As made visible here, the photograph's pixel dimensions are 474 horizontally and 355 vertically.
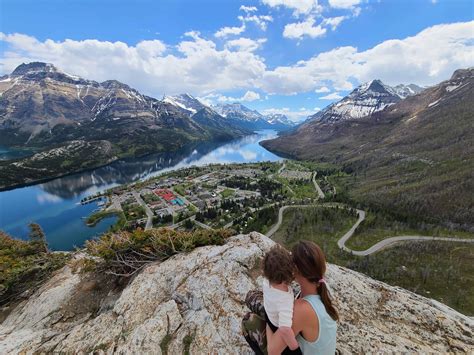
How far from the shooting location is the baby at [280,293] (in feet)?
14.5

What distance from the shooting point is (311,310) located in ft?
14.6

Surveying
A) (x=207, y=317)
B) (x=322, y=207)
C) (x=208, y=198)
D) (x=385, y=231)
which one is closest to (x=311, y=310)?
(x=207, y=317)

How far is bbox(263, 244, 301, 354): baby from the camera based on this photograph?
14.5ft

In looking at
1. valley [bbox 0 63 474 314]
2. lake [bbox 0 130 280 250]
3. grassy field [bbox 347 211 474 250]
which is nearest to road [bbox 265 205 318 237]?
valley [bbox 0 63 474 314]

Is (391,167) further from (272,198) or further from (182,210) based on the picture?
(182,210)

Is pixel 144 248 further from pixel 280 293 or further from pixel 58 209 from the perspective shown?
pixel 58 209

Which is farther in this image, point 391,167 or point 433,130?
point 433,130

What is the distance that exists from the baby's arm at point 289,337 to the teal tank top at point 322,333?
414 millimetres

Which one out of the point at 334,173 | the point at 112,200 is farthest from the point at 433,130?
the point at 112,200

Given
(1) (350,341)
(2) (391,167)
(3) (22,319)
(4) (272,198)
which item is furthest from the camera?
(2) (391,167)

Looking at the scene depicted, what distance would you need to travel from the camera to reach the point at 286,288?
15.2 ft

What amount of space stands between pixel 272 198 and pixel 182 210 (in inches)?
1865

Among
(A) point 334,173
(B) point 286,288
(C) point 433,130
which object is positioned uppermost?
(B) point 286,288

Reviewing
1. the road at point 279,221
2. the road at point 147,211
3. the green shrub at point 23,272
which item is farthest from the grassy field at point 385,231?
the green shrub at point 23,272
